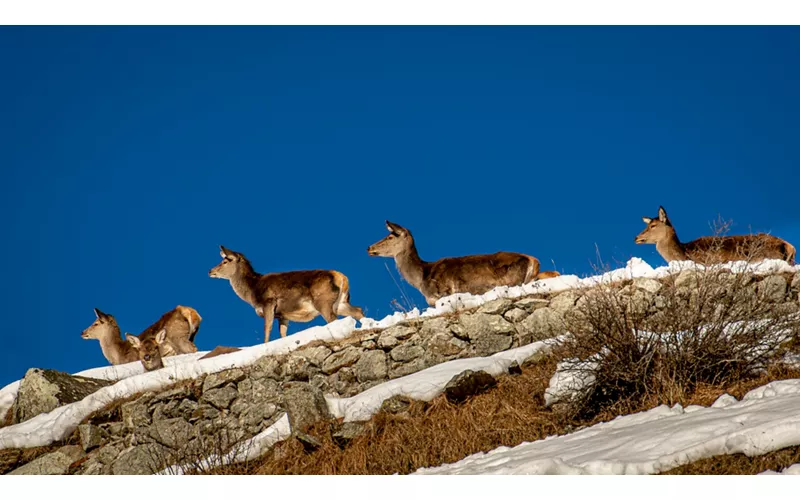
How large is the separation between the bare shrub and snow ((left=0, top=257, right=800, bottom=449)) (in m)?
4.46

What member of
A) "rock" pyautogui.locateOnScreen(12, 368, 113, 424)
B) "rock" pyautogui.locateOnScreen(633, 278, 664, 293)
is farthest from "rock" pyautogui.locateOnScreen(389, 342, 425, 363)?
"rock" pyautogui.locateOnScreen(12, 368, 113, 424)

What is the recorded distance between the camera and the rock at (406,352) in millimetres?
14109

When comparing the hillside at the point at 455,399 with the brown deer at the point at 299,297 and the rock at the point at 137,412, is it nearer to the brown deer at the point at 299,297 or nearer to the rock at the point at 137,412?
the rock at the point at 137,412

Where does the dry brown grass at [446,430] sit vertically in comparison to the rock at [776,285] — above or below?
below

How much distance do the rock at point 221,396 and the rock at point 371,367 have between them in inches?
73.9

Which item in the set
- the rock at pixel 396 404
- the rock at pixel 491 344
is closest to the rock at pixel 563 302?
the rock at pixel 491 344

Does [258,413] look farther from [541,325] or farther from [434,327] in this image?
[541,325]

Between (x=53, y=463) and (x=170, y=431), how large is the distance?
76.9 inches

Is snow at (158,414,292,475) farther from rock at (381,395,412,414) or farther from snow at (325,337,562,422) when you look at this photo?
rock at (381,395,412,414)

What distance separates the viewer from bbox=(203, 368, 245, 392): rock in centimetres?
1449

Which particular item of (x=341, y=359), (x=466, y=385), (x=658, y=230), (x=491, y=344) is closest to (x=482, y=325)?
(x=491, y=344)

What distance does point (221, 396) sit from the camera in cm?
1427

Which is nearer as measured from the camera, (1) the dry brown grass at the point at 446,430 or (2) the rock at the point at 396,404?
(1) the dry brown grass at the point at 446,430

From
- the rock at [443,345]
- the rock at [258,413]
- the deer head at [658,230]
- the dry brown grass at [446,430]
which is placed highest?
the deer head at [658,230]
